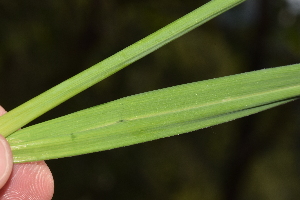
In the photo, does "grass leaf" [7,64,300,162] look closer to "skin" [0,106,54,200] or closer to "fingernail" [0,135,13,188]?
"fingernail" [0,135,13,188]

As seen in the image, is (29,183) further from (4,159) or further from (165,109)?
(165,109)

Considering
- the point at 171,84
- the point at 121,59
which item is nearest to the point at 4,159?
the point at 121,59

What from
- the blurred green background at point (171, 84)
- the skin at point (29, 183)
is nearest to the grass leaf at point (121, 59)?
the skin at point (29, 183)

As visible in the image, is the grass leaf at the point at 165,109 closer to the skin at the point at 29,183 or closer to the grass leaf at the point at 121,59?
the grass leaf at the point at 121,59

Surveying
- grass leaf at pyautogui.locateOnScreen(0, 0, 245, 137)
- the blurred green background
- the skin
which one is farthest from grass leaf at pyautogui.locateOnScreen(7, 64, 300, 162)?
the blurred green background

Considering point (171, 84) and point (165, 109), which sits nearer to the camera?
point (165, 109)

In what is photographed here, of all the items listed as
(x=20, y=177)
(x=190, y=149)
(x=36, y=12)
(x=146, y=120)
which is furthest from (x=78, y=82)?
(x=190, y=149)

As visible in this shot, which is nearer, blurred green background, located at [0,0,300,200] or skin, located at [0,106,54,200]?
skin, located at [0,106,54,200]
